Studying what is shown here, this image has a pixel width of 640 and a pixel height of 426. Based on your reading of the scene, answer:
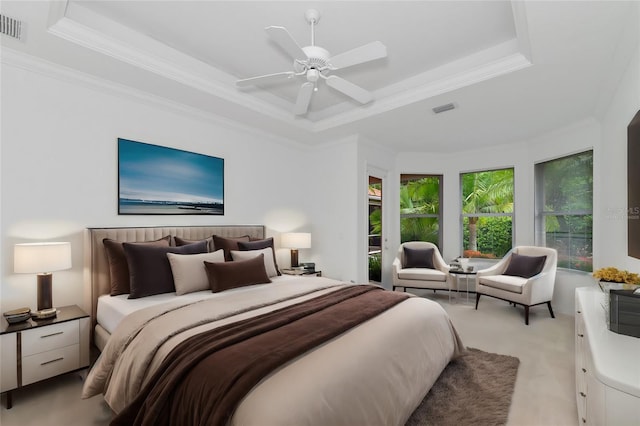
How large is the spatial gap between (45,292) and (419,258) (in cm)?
459

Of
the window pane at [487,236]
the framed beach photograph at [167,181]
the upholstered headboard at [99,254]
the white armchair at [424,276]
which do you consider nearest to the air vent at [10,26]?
the framed beach photograph at [167,181]

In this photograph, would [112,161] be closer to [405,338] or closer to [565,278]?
[405,338]

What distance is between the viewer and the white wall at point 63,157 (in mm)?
2469

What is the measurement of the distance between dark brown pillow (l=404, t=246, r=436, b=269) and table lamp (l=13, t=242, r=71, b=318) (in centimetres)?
436

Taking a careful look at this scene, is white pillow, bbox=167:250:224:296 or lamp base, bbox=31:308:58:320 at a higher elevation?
white pillow, bbox=167:250:224:296

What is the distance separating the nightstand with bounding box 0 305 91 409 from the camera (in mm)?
2113

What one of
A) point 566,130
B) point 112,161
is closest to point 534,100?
point 566,130

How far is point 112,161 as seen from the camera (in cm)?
301

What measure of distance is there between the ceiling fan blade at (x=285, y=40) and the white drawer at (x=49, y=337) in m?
2.52

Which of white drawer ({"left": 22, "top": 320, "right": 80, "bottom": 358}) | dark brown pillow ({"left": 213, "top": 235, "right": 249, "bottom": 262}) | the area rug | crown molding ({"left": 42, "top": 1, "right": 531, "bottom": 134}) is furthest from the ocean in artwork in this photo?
the area rug

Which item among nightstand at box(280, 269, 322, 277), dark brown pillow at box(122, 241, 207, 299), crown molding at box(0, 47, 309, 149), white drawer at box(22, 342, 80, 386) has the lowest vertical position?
white drawer at box(22, 342, 80, 386)

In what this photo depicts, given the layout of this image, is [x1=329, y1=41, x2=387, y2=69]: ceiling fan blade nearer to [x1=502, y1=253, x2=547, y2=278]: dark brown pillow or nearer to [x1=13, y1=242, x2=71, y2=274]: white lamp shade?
[x1=13, y1=242, x2=71, y2=274]: white lamp shade

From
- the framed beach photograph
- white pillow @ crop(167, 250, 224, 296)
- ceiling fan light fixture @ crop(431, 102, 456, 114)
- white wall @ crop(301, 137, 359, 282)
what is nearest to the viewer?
white pillow @ crop(167, 250, 224, 296)

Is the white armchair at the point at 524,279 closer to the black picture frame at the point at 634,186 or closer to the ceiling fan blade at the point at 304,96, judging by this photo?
the black picture frame at the point at 634,186
